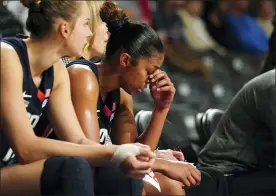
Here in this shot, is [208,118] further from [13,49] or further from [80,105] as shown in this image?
[13,49]

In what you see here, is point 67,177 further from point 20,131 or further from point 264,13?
point 264,13

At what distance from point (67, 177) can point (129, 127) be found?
31.1 inches

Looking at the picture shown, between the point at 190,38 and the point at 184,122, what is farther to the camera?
the point at 190,38

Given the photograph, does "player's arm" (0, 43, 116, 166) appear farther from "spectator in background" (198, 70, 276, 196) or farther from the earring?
"spectator in background" (198, 70, 276, 196)

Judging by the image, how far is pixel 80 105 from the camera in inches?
79.0

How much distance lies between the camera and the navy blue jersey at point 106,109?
215 cm

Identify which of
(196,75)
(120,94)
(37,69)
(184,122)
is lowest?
(196,75)

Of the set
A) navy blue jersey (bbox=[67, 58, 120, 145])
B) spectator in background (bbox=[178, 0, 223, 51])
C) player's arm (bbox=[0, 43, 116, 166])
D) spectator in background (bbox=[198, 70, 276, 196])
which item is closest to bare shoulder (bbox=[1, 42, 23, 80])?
player's arm (bbox=[0, 43, 116, 166])

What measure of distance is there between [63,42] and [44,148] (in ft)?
0.94

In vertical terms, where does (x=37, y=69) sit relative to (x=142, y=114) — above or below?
above

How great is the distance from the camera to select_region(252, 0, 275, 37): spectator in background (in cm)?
545

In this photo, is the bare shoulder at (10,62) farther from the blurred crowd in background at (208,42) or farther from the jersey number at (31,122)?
the blurred crowd in background at (208,42)

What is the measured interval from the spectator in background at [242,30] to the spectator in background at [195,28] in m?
0.17

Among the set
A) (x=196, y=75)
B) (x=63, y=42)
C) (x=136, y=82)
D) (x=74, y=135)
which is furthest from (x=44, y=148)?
(x=196, y=75)
